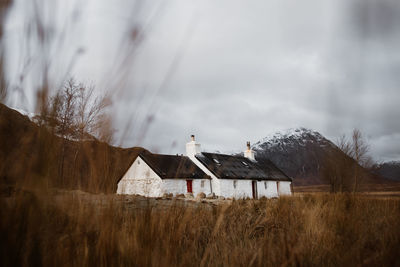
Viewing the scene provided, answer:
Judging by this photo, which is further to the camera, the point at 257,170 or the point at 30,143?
the point at 257,170

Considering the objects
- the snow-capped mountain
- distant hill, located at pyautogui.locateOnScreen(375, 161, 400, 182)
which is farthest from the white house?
the snow-capped mountain

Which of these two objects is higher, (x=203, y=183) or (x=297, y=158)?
(x=297, y=158)

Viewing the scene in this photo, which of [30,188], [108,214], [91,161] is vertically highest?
[91,161]

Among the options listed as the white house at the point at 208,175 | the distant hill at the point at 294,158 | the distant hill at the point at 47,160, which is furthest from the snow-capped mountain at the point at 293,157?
the distant hill at the point at 47,160

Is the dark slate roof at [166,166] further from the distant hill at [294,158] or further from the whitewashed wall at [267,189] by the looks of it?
the distant hill at [294,158]

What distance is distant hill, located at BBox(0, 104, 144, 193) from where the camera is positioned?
1470 mm

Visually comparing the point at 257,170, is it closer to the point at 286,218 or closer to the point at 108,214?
the point at 286,218

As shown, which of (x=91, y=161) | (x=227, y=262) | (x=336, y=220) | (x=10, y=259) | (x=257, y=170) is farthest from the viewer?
(x=257, y=170)

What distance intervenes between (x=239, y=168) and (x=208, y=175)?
14.8ft

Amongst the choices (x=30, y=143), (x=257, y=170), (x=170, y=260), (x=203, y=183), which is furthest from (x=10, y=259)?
(x=257, y=170)

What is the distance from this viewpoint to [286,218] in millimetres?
4129

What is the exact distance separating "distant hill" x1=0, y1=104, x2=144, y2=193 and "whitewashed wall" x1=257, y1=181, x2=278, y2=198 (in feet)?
83.8

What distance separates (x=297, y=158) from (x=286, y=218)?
169692mm

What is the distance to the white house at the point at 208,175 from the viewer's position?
20.2 m
